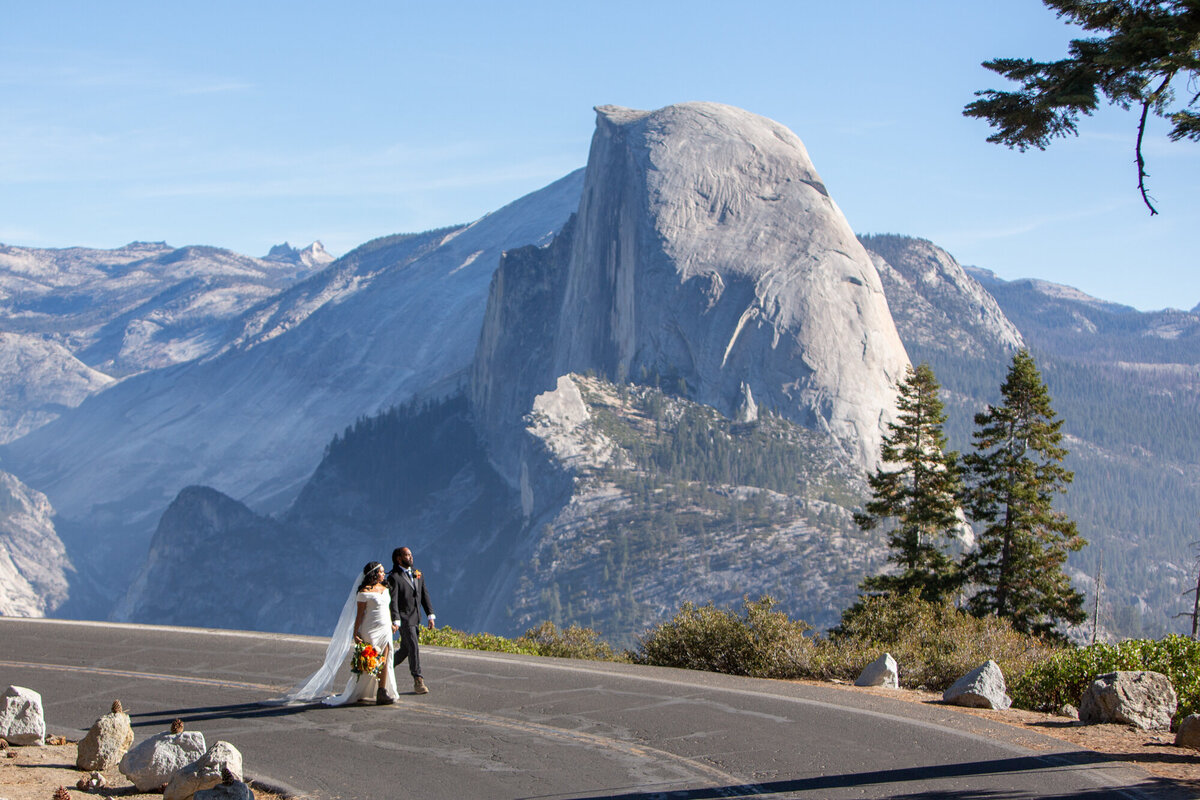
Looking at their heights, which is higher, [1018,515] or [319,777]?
[1018,515]

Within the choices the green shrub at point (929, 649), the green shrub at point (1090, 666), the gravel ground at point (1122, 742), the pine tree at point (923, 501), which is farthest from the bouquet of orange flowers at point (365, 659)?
the pine tree at point (923, 501)

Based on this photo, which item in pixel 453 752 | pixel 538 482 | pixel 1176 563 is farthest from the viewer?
pixel 1176 563

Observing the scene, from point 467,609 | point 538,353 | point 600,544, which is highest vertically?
point 538,353

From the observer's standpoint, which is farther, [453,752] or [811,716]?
[811,716]

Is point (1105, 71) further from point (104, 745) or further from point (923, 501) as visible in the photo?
point (923, 501)

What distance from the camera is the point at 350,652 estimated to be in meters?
14.1

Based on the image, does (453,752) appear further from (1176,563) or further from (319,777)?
(1176,563)

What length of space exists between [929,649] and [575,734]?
725 cm

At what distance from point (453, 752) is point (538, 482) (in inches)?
5272

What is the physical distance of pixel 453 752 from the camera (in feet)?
38.3

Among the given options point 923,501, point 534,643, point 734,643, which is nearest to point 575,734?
point 734,643

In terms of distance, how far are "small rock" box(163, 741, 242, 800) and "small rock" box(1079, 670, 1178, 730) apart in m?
9.35

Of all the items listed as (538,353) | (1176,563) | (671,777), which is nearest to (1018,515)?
(671,777)

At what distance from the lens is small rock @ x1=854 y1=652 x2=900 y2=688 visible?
1600cm
